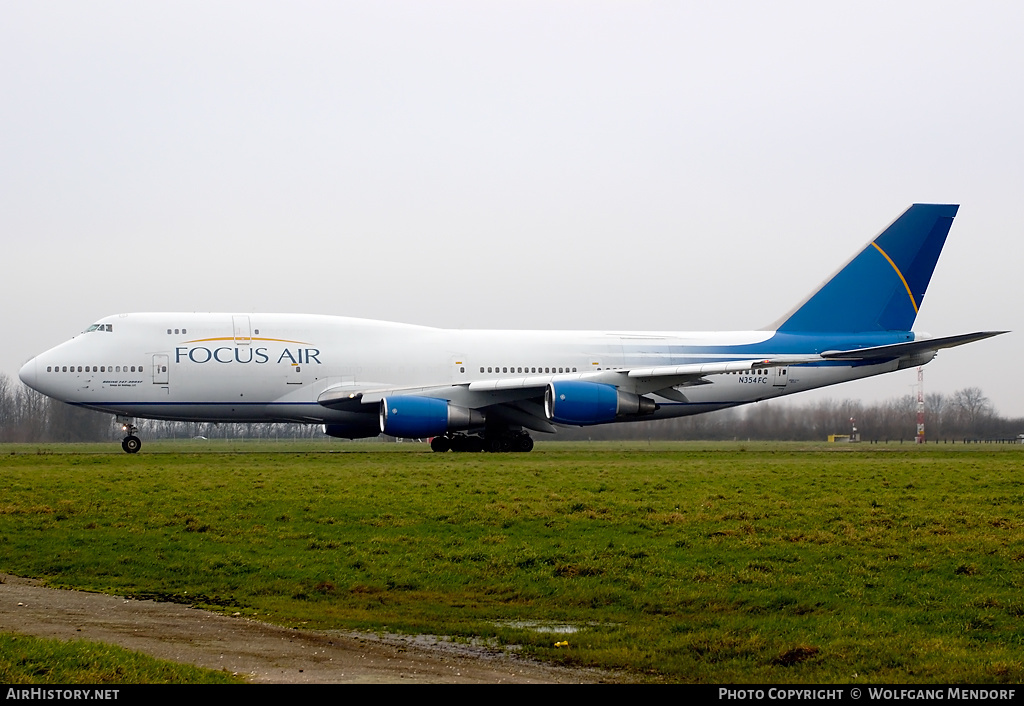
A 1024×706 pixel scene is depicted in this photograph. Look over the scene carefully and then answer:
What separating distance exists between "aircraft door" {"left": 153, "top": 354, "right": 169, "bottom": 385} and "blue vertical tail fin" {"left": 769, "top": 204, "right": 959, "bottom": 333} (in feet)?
69.6

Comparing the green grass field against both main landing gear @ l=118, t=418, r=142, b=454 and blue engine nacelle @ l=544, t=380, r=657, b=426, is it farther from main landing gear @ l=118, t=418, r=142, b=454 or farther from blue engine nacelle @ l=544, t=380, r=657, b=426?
main landing gear @ l=118, t=418, r=142, b=454

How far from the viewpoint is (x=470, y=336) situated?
3684 cm

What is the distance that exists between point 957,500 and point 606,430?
33856 mm

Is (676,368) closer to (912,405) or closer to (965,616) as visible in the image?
(965,616)

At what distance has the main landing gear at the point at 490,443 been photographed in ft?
117

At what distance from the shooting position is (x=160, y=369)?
33.3 meters

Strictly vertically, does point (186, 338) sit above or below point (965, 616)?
above

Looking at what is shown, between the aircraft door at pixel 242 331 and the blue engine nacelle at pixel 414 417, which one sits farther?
the aircraft door at pixel 242 331

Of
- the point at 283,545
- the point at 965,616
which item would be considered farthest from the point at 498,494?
the point at 965,616

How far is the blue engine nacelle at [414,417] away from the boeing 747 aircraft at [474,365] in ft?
0.14

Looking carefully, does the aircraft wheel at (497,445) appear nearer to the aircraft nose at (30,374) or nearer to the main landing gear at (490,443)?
the main landing gear at (490,443)

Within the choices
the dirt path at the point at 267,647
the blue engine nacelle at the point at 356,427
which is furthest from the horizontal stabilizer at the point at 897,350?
the dirt path at the point at 267,647

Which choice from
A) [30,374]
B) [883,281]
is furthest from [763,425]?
[30,374]
